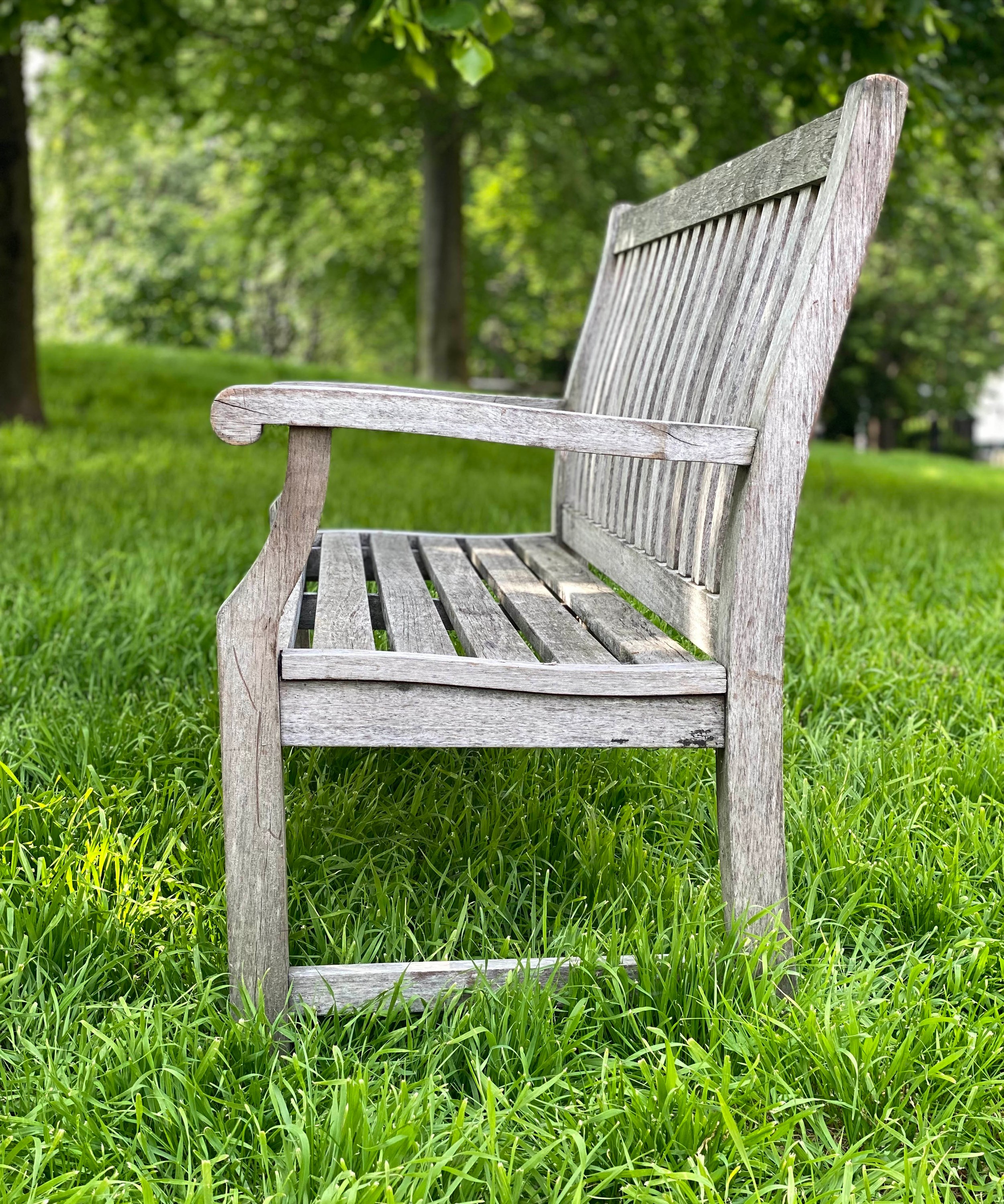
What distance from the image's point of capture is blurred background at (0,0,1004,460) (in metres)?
5.66

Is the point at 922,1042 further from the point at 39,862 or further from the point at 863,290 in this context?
the point at 863,290

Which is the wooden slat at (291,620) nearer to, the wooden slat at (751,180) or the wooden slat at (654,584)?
the wooden slat at (654,584)

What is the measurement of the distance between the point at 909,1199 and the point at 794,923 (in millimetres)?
548

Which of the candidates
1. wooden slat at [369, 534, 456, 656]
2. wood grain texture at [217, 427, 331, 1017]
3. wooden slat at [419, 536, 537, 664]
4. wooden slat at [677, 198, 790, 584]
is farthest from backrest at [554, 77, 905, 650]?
wood grain texture at [217, 427, 331, 1017]

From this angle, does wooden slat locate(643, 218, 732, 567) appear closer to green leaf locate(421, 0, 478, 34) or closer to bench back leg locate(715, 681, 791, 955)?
bench back leg locate(715, 681, 791, 955)

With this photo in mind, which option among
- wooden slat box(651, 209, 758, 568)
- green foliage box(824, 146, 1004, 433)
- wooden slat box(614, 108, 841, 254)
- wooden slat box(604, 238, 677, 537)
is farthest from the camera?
green foliage box(824, 146, 1004, 433)

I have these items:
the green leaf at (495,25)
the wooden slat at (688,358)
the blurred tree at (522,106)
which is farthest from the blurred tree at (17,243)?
the wooden slat at (688,358)

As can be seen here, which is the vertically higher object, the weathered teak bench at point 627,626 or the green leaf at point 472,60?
the green leaf at point 472,60

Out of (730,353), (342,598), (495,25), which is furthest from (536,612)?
(495,25)

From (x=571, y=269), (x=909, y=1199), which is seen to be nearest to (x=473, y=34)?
(x=909, y=1199)

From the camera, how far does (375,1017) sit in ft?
5.35

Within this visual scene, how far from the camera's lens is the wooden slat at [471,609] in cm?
169

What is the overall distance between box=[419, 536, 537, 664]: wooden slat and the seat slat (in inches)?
6.0

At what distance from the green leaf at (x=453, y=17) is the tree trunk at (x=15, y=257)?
5427 mm
